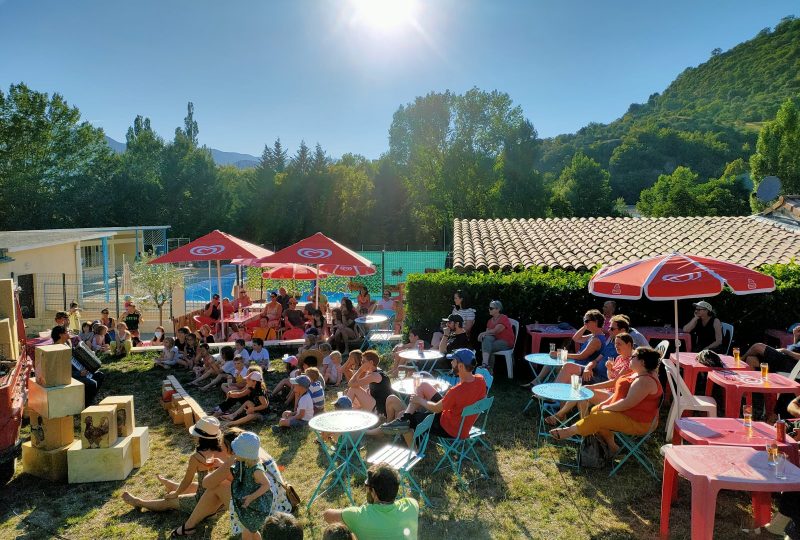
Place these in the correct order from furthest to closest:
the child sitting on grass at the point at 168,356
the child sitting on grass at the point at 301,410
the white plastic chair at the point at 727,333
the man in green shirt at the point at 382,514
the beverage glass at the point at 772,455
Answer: the child sitting on grass at the point at 168,356 → the white plastic chair at the point at 727,333 → the child sitting on grass at the point at 301,410 → the beverage glass at the point at 772,455 → the man in green shirt at the point at 382,514

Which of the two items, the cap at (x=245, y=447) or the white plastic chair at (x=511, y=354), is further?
the white plastic chair at (x=511, y=354)

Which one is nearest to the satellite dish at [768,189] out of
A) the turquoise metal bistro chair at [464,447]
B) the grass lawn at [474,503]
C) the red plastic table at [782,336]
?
the red plastic table at [782,336]

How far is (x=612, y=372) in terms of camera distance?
20.2ft

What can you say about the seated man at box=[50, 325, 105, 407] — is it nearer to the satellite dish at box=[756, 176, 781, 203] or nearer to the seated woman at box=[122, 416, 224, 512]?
the seated woman at box=[122, 416, 224, 512]

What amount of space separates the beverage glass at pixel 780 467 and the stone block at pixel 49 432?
6.24 metres

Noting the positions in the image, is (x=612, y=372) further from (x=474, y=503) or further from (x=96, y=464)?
(x=96, y=464)

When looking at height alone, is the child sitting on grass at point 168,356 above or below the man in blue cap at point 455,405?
below

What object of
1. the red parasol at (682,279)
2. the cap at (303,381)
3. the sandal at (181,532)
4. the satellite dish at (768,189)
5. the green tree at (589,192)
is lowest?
the sandal at (181,532)

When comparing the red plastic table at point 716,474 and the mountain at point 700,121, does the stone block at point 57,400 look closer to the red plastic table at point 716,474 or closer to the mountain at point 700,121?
the red plastic table at point 716,474

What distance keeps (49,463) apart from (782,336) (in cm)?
968

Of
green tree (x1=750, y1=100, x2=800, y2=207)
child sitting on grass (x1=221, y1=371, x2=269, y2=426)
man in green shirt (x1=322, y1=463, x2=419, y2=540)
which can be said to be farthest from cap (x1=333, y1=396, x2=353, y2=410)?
green tree (x1=750, y1=100, x2=800, y2=207)

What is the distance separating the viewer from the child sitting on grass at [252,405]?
725 cm

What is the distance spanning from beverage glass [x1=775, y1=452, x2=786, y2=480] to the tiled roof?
8761 mm

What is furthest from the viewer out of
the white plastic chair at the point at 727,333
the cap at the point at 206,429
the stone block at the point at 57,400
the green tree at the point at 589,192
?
the green tree at the point at 589,192
